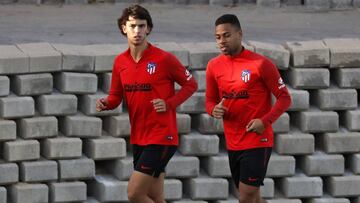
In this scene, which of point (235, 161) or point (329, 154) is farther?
point (329, 154)

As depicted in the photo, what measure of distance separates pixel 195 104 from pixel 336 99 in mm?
1406

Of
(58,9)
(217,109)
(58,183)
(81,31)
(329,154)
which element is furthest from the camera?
(58,9)

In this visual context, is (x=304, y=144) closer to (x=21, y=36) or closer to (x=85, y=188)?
(x=85, y=188)

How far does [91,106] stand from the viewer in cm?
1279

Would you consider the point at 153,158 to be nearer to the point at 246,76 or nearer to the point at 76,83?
the point at 246,76

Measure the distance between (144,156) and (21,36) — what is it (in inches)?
126

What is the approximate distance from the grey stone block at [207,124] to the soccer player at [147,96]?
146 cm

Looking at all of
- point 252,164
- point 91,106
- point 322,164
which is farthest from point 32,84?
point 322,164

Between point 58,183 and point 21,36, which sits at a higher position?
point 21,36

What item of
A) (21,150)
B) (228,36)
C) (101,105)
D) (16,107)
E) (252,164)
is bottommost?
(21,150)

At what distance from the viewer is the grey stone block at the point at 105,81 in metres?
12.9

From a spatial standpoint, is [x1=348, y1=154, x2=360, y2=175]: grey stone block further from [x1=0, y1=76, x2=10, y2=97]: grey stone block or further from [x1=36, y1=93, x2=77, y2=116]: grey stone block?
[x1=0, y1=76, x2=10, y2=97]: grey stone block

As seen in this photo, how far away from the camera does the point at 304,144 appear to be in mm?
13492

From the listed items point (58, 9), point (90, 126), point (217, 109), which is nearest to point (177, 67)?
point (217, 109)
